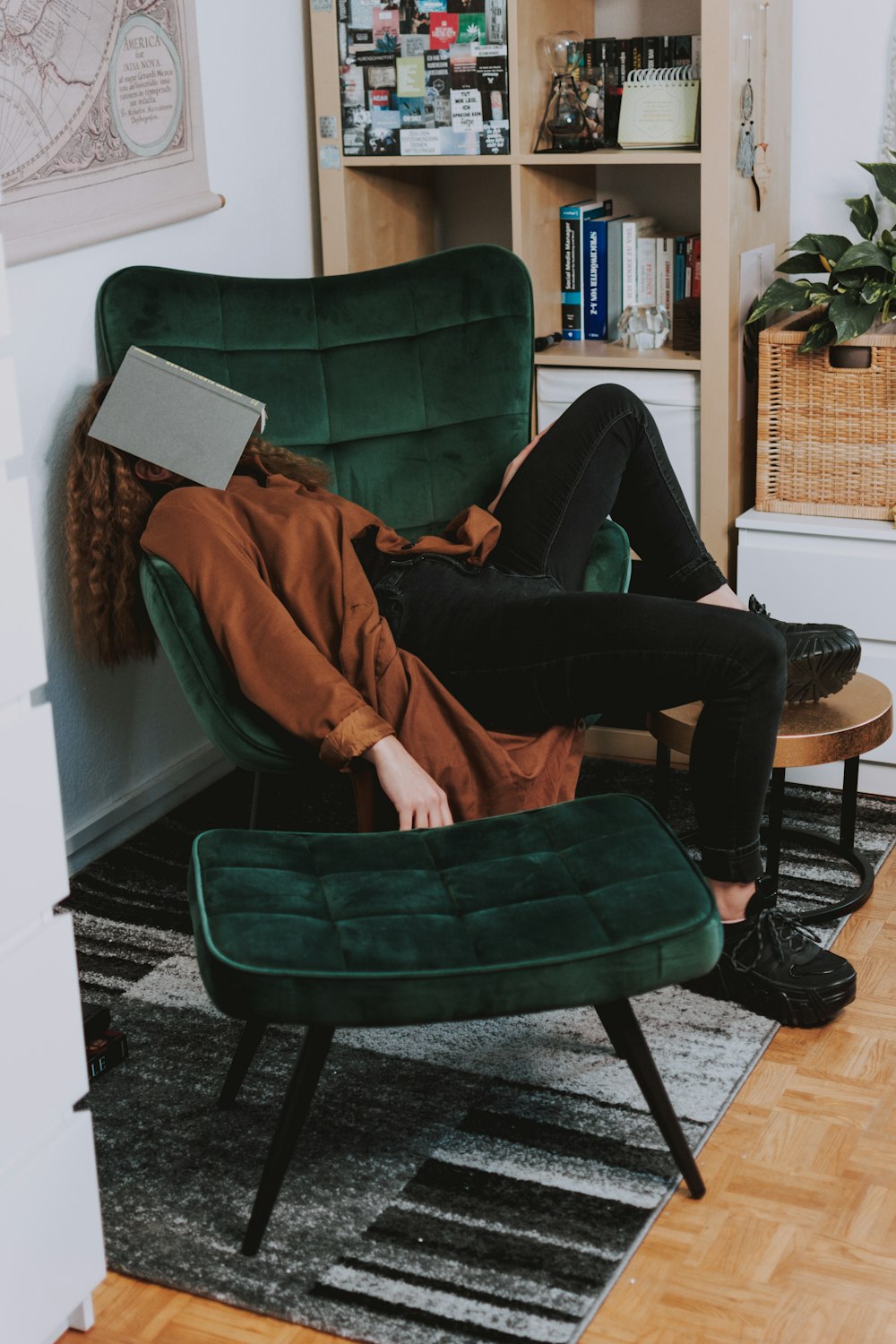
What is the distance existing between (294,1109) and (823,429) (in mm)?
1657

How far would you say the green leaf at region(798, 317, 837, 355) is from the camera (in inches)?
103

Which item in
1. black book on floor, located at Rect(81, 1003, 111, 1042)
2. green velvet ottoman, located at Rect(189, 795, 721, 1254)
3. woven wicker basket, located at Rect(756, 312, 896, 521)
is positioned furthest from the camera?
woven wicker basket, located at Rect(756, 312, 896, 521)

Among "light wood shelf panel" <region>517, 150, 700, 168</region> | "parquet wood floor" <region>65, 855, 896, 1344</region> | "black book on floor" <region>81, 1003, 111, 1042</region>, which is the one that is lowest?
"parquet wood floor" <region>65, 855, 896, 1344</region>

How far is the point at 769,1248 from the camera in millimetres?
1635

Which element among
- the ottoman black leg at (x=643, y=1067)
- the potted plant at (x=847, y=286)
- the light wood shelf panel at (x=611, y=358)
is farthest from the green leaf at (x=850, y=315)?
the ottoman black leg at (x=643, y=1067)

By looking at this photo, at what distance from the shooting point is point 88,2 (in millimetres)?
2322

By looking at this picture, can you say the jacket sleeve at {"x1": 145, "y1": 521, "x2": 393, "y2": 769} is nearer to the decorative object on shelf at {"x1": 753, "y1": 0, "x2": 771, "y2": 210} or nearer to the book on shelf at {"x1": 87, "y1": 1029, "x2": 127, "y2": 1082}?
the book on shelf at {"x1": 87, "y1": 1029, "x2": 127, "y2": 1082}

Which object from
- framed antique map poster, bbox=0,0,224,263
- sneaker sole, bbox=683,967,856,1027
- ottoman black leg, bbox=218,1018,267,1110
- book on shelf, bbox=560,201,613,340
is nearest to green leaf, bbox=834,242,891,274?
book on shelf, bbox=560,201,613,340

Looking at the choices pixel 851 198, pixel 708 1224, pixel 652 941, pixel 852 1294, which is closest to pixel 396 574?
pixel 652 941

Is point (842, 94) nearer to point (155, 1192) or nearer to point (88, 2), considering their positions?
point (88, 2)

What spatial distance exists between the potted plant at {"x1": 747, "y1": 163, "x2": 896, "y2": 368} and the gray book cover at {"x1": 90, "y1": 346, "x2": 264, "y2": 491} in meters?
1.03

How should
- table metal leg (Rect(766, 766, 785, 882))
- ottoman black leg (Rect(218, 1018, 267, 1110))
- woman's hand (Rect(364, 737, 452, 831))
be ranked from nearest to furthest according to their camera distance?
ottoman black leg (Rect(218, 1018, 267, 1110))
woman's hand (Rect(364, 737, 452, 831))
table metal leg (Rect(766, 766, 785, 882))

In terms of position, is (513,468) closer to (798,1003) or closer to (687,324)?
(687,324)

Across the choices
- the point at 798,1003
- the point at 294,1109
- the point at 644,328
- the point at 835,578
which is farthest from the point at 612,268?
the point at 294,1109
